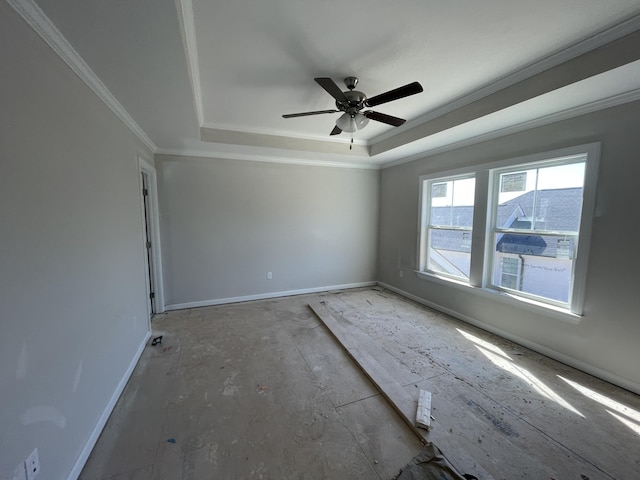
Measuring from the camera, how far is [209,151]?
12.5 ft

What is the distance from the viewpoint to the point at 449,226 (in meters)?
3.85

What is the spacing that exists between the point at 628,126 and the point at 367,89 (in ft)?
7.23

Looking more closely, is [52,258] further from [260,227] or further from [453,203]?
[453,203]

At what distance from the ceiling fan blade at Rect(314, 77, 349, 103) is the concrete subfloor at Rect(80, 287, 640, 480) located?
2.48 metres

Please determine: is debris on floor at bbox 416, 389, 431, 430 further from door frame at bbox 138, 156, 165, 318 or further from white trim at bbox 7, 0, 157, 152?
door frame at bbox 138, 156, 165, 318

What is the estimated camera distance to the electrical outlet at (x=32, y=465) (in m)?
1.10

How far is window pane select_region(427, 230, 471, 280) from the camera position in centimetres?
359

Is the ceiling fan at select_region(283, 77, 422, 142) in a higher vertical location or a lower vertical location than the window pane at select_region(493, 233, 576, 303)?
higher

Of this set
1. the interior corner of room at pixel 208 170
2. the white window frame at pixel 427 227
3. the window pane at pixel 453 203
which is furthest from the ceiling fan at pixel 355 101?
the white window frame at pixel 427 227

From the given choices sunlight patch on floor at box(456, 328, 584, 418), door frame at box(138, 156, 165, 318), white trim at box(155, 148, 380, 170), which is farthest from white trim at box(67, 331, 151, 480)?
sunlight patch on floor at box(456, 328, 584, 418)

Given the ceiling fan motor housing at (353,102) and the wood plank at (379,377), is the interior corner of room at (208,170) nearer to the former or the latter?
the ceiling fan motor housing at (353,102)

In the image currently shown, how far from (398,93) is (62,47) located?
2150 millimetres

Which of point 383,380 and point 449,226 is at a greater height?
point 449,226

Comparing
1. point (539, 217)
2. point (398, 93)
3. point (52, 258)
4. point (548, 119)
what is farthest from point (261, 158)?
point (539, 217)
